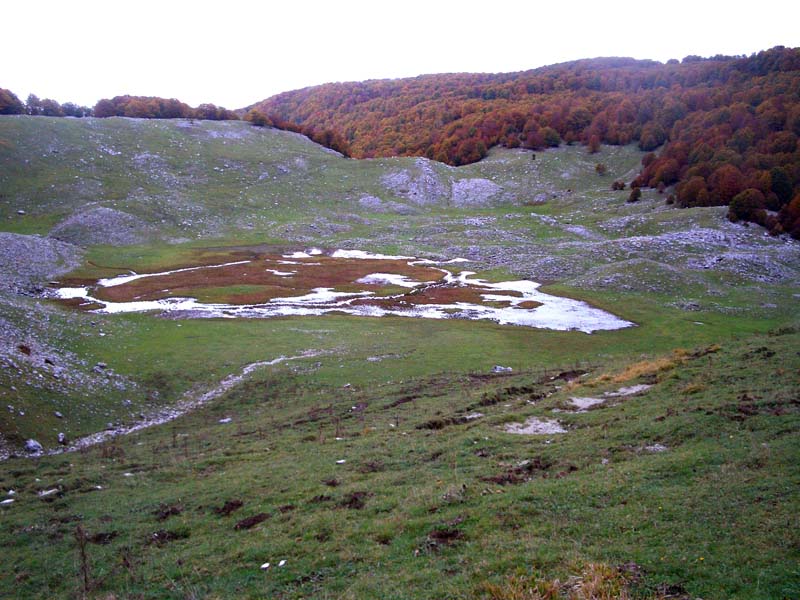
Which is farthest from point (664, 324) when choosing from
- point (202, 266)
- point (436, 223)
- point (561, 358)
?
point (436, 223)

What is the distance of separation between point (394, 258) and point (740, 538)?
82595 mm

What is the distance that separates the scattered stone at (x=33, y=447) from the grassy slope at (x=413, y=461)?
77 cm

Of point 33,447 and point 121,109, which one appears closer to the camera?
point 33,447

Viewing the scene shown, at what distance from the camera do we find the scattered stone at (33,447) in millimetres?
24141

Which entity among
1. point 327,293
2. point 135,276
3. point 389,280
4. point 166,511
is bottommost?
point 327,293

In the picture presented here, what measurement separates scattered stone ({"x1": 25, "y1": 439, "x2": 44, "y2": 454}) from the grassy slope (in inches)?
30.1

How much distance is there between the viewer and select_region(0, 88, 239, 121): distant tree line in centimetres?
15126

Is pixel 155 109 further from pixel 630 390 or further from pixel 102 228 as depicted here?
pixel 630 390

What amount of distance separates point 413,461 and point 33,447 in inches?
697

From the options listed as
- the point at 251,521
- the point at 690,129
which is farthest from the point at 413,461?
the point at 690,129

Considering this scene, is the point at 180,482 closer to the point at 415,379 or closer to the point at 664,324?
the point at 415,379

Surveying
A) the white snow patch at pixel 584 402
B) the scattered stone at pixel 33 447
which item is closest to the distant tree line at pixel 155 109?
the scattered stone at pixel 33 447

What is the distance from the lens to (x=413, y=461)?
19781mm

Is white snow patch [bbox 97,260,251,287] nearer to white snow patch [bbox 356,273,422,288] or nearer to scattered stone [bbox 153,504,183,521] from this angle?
white snow patch [bbox 356,273,422,288]
